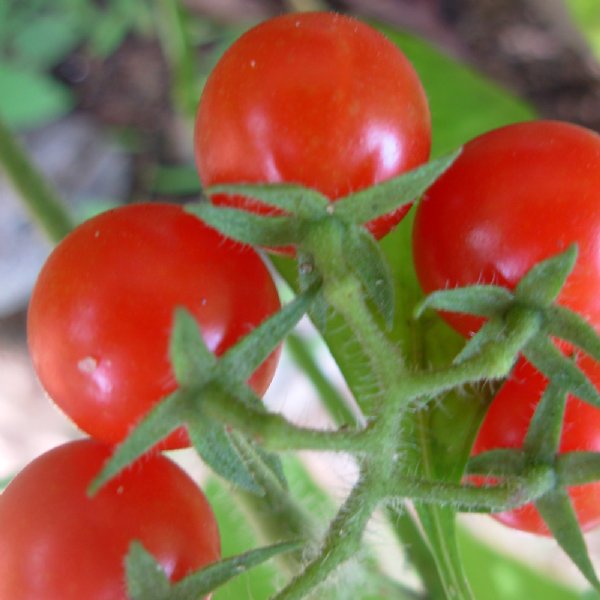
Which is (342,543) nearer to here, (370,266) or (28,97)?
(370,266)

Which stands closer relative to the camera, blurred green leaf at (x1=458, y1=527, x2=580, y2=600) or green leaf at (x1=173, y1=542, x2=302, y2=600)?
green leaf at (x1=173, y1=542, x2=302, y2=600)

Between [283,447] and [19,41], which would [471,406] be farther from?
[19,41]

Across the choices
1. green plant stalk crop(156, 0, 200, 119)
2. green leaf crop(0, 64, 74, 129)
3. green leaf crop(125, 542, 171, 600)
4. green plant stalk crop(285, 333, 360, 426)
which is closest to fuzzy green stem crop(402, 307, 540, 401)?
green leaf crop(125, 542, 171, 600)

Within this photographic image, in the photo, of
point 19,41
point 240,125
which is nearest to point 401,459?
point 240,125

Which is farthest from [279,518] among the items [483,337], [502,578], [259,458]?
[502,578]

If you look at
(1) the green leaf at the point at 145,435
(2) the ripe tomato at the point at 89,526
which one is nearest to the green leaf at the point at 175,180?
(2) the ripe tomato at the point at 89,526

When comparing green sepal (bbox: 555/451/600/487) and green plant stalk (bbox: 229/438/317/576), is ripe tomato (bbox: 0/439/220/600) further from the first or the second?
green sepal (bbox: 555/451/600/487)

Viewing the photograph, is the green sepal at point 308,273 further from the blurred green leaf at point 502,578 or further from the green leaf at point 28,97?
the green leaf at point 28,97
